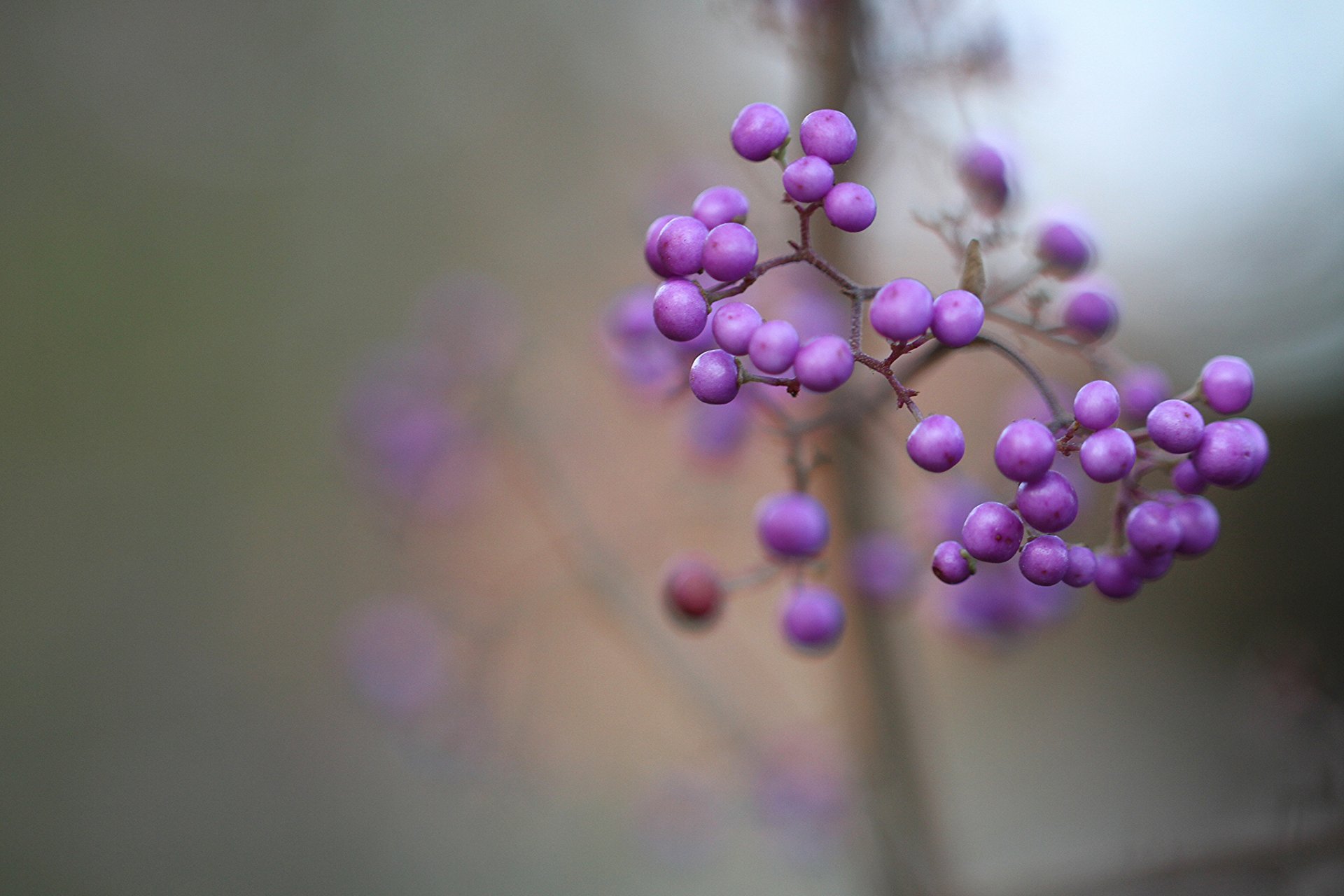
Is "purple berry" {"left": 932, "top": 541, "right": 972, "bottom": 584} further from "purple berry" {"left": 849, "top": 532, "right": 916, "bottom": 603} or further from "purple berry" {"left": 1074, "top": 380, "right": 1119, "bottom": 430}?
"purple berry" {"left": 849, "top": 532, "right": 916, "bottom": 603}

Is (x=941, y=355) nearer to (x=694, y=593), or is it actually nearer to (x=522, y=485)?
(x=694, y=593)

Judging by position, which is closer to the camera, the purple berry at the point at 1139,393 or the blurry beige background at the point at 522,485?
the purple berry at the point at 1139,393

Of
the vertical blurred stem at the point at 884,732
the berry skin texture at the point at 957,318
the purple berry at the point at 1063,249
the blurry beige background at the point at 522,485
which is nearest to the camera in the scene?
the berry skin texture at the point at 957,318

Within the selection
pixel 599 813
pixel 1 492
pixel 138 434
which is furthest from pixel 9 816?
pixel 599 813

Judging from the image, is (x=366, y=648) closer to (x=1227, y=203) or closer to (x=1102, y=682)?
(x=1227, y=203)

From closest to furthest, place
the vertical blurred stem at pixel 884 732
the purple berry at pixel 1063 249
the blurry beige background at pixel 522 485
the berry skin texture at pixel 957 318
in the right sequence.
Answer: the berry skin texture at pixel 957 318
the purple berry at pixel 1063 249
the vertical blurred stem at pixel 884 732
the blurry beige background at pixel 522 485

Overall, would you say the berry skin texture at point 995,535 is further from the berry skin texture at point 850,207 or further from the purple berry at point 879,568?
the purple berry at point 879,568

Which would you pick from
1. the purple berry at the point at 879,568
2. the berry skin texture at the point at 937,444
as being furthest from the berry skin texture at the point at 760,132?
the purple berry at the point at 879,568

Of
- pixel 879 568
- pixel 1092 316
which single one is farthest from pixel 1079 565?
pixel 879 568
